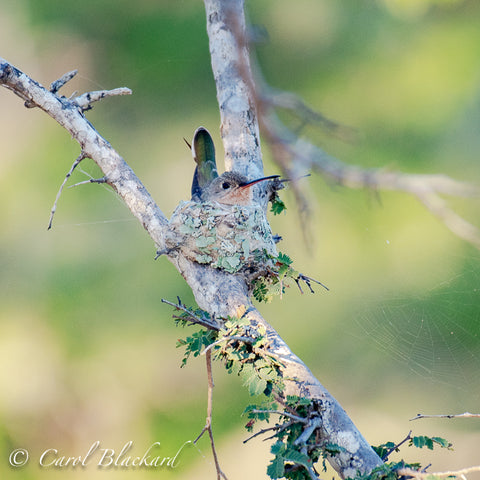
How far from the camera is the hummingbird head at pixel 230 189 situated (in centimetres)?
400

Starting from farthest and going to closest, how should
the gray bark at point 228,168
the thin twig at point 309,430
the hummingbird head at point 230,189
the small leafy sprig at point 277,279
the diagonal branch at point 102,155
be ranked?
the hummingbird head at point 230,189 < the diagonal branch at point 102,155 < the small leafy sprig at point 277,279 < the gray bark at point 228,168 < the thin twig at point 309,430

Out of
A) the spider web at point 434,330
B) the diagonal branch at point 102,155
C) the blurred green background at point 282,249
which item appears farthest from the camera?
the blurred green background at point 282,249

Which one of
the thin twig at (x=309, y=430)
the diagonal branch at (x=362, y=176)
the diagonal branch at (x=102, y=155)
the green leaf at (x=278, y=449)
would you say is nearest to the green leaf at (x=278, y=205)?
the diagonal branch at (x=102, y=155)

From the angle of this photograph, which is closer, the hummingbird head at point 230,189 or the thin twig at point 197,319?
the thin twig at point 197,319

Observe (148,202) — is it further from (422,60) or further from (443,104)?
(422,60)

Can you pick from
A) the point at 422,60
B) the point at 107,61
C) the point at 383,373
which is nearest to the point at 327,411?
the point at 383,373

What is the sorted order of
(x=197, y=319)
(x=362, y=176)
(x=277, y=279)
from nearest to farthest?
(x=362, y=176), (x=197, y=319), (x=277, y=279)

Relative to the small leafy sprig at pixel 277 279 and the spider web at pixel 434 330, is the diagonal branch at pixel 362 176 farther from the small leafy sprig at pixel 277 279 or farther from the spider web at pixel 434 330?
the spider web at pixel 434 330

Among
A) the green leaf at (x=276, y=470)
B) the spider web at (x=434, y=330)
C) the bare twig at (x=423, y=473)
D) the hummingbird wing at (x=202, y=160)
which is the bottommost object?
the green leaf at (x=276, y=470)

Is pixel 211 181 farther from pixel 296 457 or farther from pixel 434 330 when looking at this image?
pixel 434 330

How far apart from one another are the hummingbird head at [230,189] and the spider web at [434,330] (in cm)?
352

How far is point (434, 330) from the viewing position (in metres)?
7.91

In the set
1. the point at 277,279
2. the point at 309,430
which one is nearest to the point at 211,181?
the point at 277,279

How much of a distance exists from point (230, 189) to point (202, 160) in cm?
41
